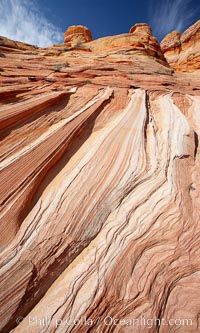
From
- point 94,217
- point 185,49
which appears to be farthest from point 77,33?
point 94,217

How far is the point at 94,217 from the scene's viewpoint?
3697 mm

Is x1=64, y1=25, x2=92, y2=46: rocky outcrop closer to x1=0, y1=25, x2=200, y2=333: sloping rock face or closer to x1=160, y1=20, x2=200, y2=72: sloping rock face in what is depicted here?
x1=160, y1=20, x2=200, y2=72: sloping rock face

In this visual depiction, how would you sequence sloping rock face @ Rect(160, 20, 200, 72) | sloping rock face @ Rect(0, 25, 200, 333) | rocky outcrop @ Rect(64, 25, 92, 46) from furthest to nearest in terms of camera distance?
sloping rock face @ Rect(160, 20, 200, 72)
rocky outcrop @ Rect(64, 25, 92, 46)
sloping rock face @ Rect(0, 25, 200, 333)

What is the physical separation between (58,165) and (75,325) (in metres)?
3.26

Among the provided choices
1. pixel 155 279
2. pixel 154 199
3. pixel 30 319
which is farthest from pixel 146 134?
pixel 30 319

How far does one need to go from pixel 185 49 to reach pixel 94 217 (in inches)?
1562

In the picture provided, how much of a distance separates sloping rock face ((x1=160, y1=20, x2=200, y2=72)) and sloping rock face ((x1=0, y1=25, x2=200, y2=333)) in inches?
1144

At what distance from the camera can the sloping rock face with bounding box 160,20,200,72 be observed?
28.6m

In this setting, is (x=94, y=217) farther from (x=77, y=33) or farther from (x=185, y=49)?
(x=185, y=49)

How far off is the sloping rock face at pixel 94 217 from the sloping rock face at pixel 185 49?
95.3 feet

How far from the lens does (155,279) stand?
3127 mm

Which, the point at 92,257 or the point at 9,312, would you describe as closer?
the point at 9,312

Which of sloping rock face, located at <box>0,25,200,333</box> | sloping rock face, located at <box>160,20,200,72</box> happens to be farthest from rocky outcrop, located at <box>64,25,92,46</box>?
sloping rock face, located at <box>0,25,200,333</box>

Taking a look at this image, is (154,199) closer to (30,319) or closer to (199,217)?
(199,217)
